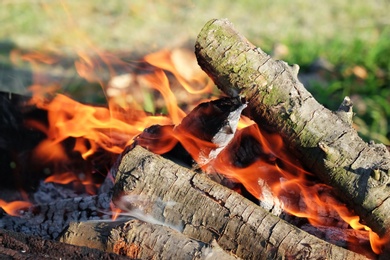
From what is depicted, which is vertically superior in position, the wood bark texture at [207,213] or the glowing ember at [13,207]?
the wood bark texture at [207,213]

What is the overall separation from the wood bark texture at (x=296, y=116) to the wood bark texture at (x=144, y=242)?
0.55 meters

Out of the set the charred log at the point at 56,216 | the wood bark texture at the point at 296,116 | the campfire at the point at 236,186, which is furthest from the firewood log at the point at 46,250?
the wood bark texture at the point at 296,116

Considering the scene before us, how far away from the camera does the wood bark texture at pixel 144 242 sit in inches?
82.7

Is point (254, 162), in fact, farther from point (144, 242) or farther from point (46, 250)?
point (46, 250)

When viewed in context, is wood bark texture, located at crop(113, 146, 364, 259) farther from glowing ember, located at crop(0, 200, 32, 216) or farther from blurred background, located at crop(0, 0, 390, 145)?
blurred background, located at crop(0, 0, 390, 145)

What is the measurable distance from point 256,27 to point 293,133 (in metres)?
4.81

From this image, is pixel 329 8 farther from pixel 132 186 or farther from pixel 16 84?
pixel 132 186

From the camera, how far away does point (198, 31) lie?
22.5 ft

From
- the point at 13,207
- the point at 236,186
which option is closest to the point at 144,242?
the point at 236,186

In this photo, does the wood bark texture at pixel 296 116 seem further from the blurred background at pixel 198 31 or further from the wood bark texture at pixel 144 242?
the blurred background at pixel 198 31

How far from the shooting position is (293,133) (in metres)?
2.42

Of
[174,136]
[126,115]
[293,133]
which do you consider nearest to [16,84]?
[126,115]

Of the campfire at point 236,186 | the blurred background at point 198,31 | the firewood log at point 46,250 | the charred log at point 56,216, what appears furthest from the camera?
the blurred background at point 198,31

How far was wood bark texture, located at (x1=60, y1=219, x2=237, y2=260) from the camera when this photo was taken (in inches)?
82.7
